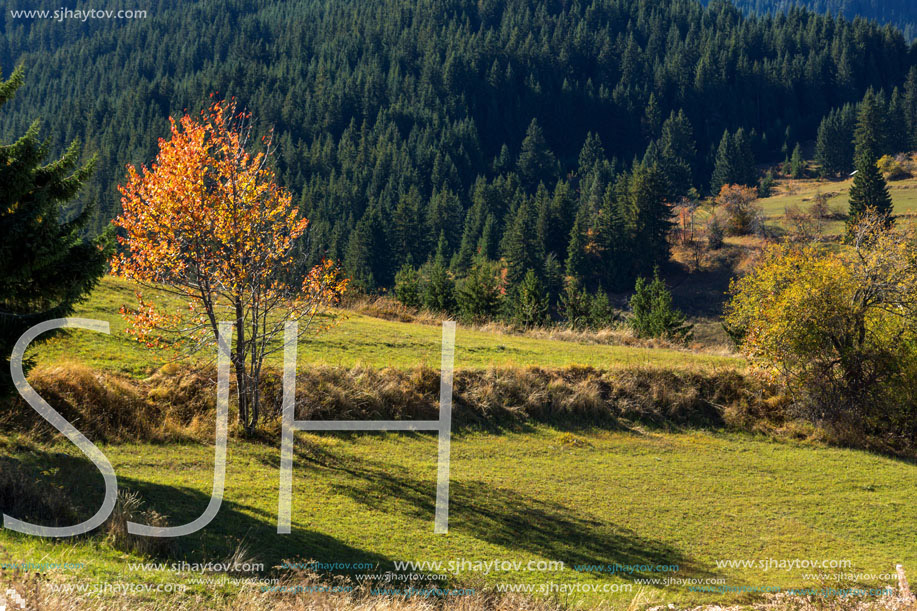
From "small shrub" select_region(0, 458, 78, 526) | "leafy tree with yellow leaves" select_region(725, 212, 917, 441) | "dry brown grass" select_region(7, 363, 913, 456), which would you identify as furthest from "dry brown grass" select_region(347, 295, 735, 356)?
"small shrub" select_region(0, 458, 78, 526)

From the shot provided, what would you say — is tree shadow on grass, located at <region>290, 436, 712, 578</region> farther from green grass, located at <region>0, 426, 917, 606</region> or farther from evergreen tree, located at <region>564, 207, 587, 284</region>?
evergreen tree, located at <region>564, 207, 587, 284</region>

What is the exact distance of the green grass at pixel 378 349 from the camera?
66.2 ft

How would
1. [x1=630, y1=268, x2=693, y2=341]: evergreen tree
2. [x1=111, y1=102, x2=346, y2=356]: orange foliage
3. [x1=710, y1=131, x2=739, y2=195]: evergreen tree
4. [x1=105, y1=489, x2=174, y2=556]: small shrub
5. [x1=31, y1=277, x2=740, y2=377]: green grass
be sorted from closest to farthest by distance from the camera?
[x1=105, y1=489, x2=174, y2=556]: small shrub, [x1=111, y1=102, x2=346, y2=356]: orange foliage, [x1=31, y1=277, x2=740, y2=377]: green grass, [x1=630, y1=268, x2=693, y2=341]: evergreen tree, [x1=710, y1=131, x2=739, y2=195]: evergreen tree

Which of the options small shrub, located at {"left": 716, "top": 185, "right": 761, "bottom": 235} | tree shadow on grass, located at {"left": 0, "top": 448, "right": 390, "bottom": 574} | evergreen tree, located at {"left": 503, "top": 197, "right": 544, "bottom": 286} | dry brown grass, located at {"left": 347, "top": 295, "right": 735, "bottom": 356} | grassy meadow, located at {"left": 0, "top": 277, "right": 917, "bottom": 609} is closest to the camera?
tree shadow on grass, located at {"left": 0, "top": 448, "right": 390, "bottom": 574}

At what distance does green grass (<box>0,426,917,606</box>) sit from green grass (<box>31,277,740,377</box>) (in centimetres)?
427

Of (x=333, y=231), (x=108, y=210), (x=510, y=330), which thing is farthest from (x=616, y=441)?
(x=108, y=210)

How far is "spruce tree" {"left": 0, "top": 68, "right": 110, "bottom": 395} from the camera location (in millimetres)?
12219

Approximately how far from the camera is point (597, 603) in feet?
40.6

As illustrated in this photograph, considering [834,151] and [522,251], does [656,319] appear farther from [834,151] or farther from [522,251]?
[834,151]

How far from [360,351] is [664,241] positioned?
106 meters

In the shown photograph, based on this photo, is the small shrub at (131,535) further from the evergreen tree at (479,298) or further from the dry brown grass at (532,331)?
the evergreen tree at (479,298)

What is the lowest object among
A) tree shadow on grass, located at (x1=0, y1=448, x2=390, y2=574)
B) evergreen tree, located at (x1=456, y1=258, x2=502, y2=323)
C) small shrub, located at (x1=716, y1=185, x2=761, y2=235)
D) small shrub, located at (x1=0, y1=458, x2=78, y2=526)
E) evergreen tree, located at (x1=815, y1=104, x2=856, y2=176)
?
evergreen tree, located at (x1=456, y1=258, x2=502, y2=323)

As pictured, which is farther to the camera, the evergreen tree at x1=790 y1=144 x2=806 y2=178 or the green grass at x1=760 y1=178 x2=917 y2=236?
the evergreen tree at x1=790 y1=144 x2=806 y2=178

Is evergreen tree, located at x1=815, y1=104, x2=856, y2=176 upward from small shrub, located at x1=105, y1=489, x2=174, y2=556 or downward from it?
upward
